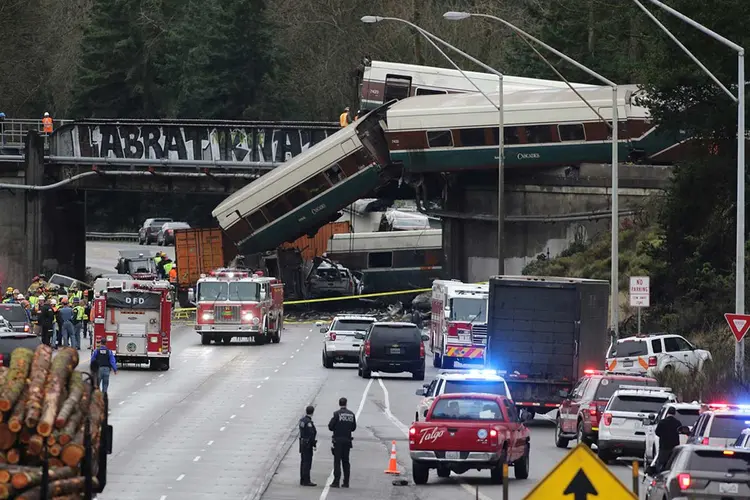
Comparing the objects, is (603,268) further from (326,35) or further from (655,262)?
(326,35)

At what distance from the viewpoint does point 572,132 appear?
60.7 metres

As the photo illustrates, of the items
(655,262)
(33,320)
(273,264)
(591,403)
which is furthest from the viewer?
(273,264)

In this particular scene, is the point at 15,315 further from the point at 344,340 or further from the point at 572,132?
the point at 572,132

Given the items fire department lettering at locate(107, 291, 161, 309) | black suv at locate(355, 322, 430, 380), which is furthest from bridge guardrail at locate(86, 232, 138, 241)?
black suv at locate(355, 322, 430, 380)

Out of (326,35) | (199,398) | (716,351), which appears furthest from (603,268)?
(326,35)

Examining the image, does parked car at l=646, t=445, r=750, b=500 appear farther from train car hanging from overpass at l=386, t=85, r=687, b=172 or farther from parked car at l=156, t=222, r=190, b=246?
parked car at l=156, t=222, r=190, b=246

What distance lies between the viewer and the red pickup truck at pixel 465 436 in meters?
24.6

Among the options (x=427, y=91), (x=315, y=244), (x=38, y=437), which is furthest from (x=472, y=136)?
(x=38, y=437)

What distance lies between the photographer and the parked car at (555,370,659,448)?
29.8 m

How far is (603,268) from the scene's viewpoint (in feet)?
187

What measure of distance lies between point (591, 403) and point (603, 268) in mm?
27524

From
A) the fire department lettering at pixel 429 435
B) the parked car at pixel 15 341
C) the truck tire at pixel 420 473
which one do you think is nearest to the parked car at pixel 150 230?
the parked car at pixel 15 341

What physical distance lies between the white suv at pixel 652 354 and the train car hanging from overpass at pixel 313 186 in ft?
73.7

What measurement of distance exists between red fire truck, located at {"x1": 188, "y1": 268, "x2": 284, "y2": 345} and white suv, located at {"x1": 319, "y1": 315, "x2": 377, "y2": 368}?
7328 mm
